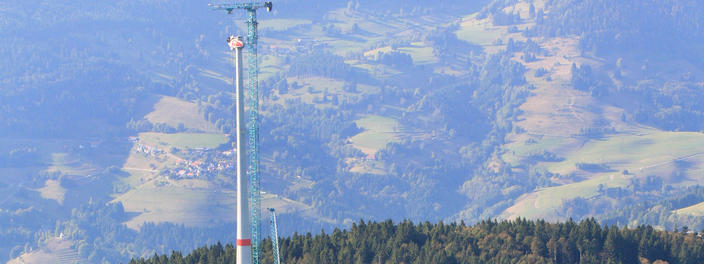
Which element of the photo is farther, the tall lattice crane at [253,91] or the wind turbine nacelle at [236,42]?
the tall lattice crane at [253,91]

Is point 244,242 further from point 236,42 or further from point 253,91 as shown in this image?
point 236,42

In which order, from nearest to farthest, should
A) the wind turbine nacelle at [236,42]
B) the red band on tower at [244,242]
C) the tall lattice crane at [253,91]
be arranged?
the wind turbine nacelle at [236,42]
the tall lattice crane at [253,91]
the red band on tower at [244,242]

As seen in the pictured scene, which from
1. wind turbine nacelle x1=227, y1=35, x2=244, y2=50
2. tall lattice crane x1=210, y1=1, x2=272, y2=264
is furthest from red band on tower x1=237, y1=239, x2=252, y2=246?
wind turbine nacelle x1=227, y1=35, x2=244, y2=50

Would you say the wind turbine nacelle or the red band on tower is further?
the red band on tower

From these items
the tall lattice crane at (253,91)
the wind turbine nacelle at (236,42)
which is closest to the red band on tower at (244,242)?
the tall lattice crane at (253,91)

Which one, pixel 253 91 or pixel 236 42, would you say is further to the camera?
pixel 253 91

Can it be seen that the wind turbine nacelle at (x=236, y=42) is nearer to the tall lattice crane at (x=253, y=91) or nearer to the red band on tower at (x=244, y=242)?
the tall lattice crane at (x=253, y=91)

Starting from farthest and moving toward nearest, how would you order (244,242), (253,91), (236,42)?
1. (253,91)
2. (244,242)
3. (236,42)

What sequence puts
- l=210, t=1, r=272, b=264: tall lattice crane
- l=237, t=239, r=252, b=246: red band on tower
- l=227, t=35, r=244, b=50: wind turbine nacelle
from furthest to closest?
l=237, t=239, r=252, b=246: red band on tower < l=210, t=1, r=272, b=264: tall lattice crane < l=227, t=35, r=244, b=50: wind turbine nacelle

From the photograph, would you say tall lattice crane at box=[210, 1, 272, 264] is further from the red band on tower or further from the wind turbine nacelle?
the red band on tower

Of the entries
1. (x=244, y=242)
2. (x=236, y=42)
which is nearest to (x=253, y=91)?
(x=236, y=42)

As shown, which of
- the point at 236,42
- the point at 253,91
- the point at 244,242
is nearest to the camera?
the point at 236,42

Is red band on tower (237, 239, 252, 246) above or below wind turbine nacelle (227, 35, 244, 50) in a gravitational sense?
below

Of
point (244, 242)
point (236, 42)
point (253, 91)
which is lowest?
point (244, 242)
